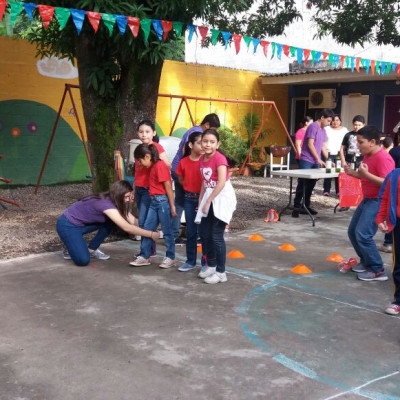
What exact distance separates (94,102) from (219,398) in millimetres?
4817

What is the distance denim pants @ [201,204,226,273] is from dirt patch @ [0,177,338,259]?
2.13 metres

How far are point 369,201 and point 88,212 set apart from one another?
289 centimetres

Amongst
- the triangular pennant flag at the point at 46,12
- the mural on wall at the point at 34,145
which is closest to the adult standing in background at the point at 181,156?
the triangular pennant flag at the point at 46,12

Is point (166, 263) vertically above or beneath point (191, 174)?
beneath

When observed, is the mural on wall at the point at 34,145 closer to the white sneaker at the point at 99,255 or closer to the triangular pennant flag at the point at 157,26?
the triangular pennant flag at the point at 157,26

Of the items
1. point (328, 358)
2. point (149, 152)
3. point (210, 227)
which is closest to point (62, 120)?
point (149, 152)

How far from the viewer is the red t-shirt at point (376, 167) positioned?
502 cm

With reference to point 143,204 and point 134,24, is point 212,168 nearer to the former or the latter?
point 143,204

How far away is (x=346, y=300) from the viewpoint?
4629 millimetres

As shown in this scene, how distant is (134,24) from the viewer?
5.99 m

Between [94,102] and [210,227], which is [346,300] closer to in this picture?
[210,227]

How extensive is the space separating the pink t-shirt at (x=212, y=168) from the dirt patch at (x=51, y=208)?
2.38 metres

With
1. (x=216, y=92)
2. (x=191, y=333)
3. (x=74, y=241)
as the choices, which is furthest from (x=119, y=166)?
(x=216, y=92)

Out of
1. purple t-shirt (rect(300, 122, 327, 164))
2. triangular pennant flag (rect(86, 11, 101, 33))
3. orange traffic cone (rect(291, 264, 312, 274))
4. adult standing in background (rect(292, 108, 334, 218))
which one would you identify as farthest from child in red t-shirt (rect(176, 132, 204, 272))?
purple t-shirt (rect(300, 122, 327, 164))
